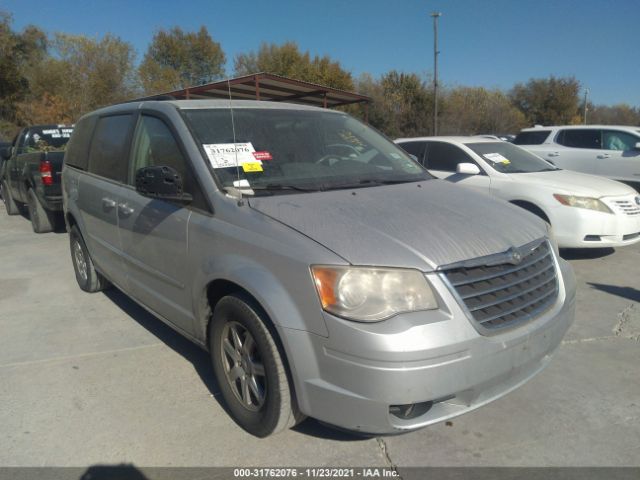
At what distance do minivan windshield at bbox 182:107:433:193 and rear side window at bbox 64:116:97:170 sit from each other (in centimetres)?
187

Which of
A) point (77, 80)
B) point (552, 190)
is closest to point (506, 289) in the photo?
point (552, 190)

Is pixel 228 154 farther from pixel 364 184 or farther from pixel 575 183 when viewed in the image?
pixel 575 183

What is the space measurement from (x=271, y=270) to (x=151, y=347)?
6.44ft

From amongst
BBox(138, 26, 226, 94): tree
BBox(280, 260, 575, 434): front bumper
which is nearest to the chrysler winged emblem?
BBox(280, 260, 575, 434): front bumper

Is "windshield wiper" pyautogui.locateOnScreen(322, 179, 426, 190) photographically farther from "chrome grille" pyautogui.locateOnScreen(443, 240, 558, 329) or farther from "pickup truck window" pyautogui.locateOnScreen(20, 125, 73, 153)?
"pickup truck window" pyautogui.locateOnScreen(20, 125, 73, 153)

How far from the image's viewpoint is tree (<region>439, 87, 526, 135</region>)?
32.1m

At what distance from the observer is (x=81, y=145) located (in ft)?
15.7

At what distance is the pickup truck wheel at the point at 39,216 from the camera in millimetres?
7973

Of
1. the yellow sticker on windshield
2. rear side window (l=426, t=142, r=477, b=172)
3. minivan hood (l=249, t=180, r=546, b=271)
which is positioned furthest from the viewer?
rear side window (l=426, t=142, r=477, b=172)

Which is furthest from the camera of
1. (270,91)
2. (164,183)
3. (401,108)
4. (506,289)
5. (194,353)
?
(401,108)

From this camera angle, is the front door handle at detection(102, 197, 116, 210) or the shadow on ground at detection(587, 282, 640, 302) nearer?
the front door handle at detection(102, 197, 116, 210)

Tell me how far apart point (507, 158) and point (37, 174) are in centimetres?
708

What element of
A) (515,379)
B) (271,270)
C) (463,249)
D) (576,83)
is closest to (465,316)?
(463,249)

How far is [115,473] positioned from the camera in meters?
2.43
